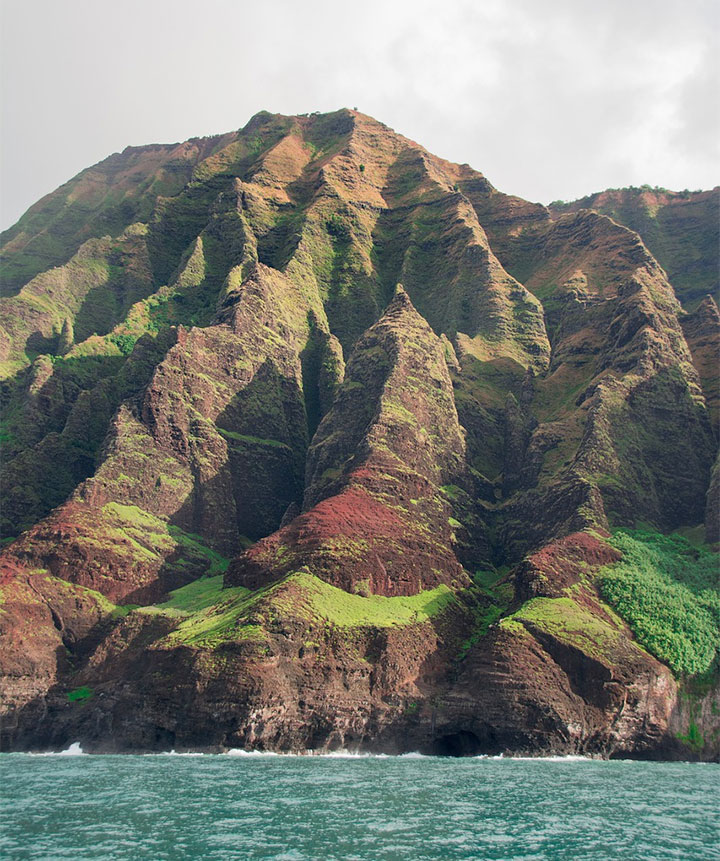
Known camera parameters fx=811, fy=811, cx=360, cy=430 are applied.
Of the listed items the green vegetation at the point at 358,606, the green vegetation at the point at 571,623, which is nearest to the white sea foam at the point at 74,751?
the green vegetation at the point at 358,606

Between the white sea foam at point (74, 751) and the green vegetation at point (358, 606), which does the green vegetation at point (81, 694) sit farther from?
the green vegetation at point (358, 606)

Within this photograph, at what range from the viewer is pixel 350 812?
146 feet

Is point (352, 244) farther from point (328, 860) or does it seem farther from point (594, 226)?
point (328, 860)

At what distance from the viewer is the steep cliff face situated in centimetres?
8444

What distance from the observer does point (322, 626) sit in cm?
8806

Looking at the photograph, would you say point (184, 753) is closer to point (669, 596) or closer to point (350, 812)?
point (350, 812)

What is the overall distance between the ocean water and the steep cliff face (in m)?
15.6

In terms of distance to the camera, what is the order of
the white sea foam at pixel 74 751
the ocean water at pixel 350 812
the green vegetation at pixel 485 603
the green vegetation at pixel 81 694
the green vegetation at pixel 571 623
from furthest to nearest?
the green vegetation at pixel 485 603 → the green vegetation at pixel 81 694 → the green vegetation at pixel 571 623 → the white sea foam at pixel 74 751 → the ocean water at pixel 350 812

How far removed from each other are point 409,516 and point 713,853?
247ft

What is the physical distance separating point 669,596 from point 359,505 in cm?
3985

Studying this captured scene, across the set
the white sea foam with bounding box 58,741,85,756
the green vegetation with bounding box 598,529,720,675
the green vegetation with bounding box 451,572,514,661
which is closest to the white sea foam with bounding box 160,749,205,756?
the white sea foam with bounding box 58,741,85,756

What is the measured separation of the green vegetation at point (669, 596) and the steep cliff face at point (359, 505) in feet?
1.20

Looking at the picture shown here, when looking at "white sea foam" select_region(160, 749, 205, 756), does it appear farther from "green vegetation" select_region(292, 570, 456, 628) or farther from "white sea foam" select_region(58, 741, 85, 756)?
"green vegetation" select_region(292, 570, 456, 628)

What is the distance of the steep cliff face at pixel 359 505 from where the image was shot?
277ft
